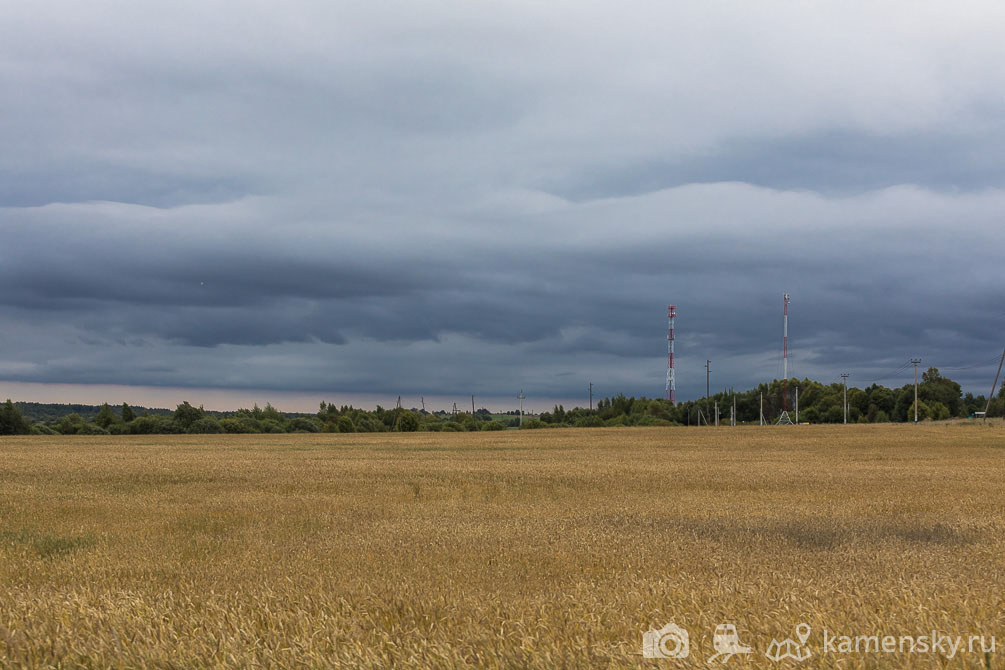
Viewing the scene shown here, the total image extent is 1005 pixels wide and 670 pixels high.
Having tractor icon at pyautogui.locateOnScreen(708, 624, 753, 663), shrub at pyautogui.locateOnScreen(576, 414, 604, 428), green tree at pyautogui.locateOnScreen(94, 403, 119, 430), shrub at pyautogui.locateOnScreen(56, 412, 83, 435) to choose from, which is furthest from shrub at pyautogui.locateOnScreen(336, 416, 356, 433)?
tractor icon at pyautogui.locateOnScreen(708, 624, 753, 663)

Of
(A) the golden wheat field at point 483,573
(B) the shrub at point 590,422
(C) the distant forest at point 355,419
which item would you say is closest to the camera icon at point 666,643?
(A) the golden wheat field at point 483,573

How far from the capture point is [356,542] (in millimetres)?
A: 13086

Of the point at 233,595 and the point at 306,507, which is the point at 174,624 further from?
the point at 306,507

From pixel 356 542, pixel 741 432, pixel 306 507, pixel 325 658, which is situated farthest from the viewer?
pixel 741 432

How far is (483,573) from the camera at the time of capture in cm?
989

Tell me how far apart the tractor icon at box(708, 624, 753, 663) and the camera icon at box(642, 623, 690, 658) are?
0.20m

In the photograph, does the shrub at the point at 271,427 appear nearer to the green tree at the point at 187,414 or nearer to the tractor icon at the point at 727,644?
the green tree at the point at 187,414

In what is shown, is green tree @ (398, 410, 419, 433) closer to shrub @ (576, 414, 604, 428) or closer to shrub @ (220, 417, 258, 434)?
shrub @ (220, 417, 258, 434)

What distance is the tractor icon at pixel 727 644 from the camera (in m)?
5.13

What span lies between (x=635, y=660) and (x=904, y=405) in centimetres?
20322

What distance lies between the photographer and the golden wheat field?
223 inches

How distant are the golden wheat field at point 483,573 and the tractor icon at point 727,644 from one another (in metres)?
0.08

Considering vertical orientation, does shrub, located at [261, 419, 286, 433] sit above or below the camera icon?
below

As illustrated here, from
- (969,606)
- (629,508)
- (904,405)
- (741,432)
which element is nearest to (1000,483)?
(629,508)
